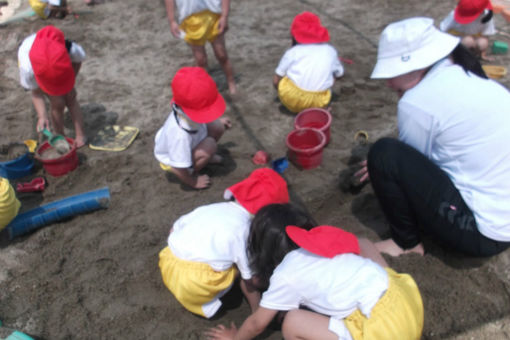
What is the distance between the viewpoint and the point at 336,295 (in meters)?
1.67

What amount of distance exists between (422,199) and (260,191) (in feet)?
2.88

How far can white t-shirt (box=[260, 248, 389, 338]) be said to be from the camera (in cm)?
167

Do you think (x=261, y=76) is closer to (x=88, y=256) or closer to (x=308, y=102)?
(x=308, y=102)

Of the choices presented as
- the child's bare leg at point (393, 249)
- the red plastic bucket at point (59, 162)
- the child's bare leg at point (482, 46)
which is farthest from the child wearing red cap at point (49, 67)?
the child's bare leg at point (482, 46)

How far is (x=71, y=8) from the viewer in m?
6.62

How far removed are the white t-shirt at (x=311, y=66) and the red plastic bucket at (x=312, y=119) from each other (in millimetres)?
279

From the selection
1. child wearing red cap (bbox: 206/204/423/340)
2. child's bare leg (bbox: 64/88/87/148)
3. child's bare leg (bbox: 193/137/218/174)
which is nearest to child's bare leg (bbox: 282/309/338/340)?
child wearing red cap (bbox: 206/204/423/340)

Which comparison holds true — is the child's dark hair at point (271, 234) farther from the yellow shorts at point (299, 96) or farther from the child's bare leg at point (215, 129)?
the yellow shorts at point (299, 96)

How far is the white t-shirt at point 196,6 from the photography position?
12.8 ft

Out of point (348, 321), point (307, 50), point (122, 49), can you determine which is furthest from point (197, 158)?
point (122, 49)

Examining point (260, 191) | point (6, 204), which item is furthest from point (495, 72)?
point (6, 204)

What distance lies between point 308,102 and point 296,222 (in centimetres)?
203

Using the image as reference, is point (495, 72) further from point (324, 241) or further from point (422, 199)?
point (324, 241)

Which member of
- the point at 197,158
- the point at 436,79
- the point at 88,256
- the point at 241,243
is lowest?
the point at 88,256
